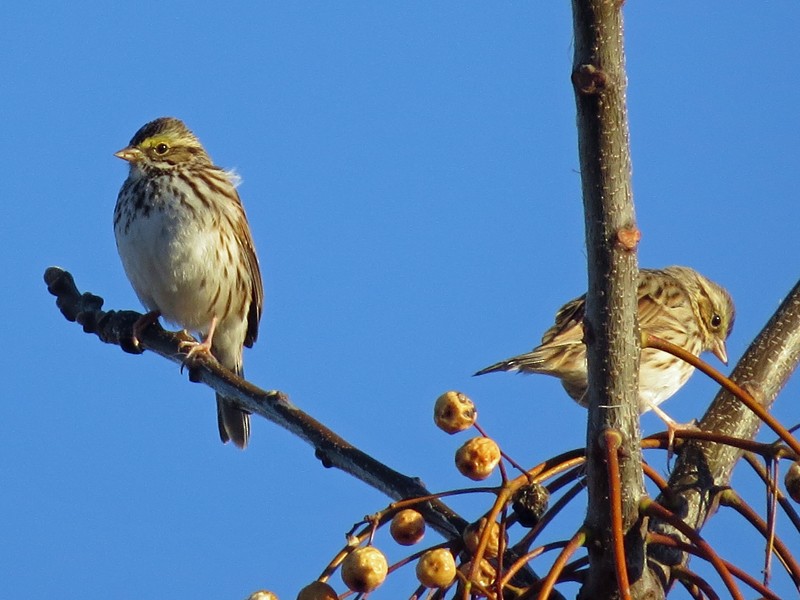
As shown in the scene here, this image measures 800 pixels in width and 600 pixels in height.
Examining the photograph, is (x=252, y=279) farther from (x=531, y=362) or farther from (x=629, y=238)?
(x=629, y=238)

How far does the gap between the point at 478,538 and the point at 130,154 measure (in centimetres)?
587

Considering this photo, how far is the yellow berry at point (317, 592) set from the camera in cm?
214

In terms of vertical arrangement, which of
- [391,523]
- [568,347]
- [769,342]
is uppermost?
[568,347]

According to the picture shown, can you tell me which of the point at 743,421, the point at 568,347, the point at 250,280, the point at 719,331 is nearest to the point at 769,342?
the point at 743,421

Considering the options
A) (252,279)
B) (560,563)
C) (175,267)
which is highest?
(252,279)

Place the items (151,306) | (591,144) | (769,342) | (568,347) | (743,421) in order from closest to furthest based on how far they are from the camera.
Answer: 1. (591,144)
2. (743,421)
3. (769,342)
4. (568,347)
5. (151,306)

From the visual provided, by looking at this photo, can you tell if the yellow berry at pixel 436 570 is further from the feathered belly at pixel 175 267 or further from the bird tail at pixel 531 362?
the feathered belly at pixel 175 267

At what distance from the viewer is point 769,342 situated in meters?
3.46

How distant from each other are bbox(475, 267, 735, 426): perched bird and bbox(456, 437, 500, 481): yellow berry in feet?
10.2

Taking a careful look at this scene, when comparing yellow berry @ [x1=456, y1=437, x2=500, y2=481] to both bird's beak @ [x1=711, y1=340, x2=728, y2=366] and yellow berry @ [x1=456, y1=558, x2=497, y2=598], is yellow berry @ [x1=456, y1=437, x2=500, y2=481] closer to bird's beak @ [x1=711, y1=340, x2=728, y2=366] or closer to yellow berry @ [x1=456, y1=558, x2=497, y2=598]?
yellow berry @ [x1=456, y1=558, x2=497, y2=598]

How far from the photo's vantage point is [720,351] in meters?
7.75

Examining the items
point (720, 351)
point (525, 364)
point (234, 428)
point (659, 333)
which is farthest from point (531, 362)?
point (234, 428)

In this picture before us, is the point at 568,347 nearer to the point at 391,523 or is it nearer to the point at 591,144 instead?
the point at 391,523

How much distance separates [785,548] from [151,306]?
5.71 m
